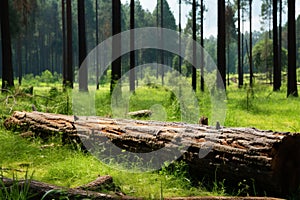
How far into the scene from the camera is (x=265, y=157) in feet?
13.4

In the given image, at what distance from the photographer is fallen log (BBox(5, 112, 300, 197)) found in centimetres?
412

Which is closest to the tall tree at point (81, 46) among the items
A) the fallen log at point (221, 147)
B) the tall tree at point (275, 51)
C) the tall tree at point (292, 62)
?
the tall tree at point (292, 62)

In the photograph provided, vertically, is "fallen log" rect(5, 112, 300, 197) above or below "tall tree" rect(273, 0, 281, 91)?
below

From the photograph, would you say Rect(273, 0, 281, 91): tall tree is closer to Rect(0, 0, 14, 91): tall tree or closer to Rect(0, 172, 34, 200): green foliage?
Rect(0, 0, 14, 91): tall tree

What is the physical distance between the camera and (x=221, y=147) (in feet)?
14.7

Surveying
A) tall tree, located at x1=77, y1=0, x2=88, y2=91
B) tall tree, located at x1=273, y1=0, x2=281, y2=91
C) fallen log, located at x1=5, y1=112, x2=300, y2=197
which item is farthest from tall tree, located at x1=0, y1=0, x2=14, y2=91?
tall tree, located at x1=273, y1=0, x2=281, y2=91

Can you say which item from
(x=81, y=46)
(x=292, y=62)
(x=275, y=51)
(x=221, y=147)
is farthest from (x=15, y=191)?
(x=275, y=51)

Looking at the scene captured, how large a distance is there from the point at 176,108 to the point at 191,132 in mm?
4503

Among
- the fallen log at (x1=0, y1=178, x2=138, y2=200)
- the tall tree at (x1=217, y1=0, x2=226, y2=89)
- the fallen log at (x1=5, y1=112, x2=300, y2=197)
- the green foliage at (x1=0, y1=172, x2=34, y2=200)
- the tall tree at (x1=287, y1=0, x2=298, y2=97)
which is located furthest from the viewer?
the tall tree at (x1=287, y1=0, x2=298, y2=97)

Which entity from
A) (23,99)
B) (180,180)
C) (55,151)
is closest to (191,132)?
(180,180)

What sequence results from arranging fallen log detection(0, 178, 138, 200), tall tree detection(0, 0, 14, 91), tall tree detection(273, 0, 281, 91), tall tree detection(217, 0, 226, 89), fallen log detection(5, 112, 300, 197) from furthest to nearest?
tall tree detection(273, 0, 281, 91) < tall tree detection(217, 0, 226, 89) < tall tree detection(0, 0, 14, 91) < fallen log detection(5, 112, 300, 197) < fallen log detection(0, 178, 138, 200)

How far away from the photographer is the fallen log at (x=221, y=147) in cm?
412

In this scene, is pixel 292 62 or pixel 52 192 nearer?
pixel 52 192

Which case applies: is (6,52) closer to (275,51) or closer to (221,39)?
(221,39)
